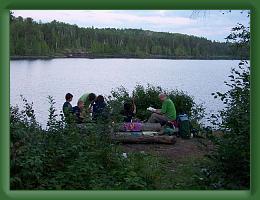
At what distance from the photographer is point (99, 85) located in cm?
1282

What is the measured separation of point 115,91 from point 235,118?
8458 mm

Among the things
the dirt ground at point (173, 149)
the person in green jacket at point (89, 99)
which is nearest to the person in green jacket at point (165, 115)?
the dirt ground at point (173, 149)

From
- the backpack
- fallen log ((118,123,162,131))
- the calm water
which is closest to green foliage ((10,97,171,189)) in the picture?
fallen log ((118,123,162,131))

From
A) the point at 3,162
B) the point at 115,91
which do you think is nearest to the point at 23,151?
the point at 3,162

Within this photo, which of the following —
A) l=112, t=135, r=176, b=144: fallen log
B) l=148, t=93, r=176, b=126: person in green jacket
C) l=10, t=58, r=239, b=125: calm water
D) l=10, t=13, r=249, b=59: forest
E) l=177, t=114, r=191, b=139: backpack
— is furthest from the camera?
l=10, t=58, r=239, b=125: calm water

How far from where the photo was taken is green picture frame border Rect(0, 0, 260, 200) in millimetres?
1536

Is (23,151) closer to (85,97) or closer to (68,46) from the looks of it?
(85,97)

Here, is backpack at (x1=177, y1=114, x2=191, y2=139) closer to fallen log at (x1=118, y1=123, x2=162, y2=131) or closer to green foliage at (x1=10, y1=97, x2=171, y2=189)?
fallen log at (x1=118, y1=123, x2=162, y2=131)

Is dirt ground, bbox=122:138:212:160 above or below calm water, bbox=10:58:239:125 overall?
below

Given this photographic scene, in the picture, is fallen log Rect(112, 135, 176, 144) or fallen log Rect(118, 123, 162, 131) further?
fallen log Rect(118, 123, 162, 131)
